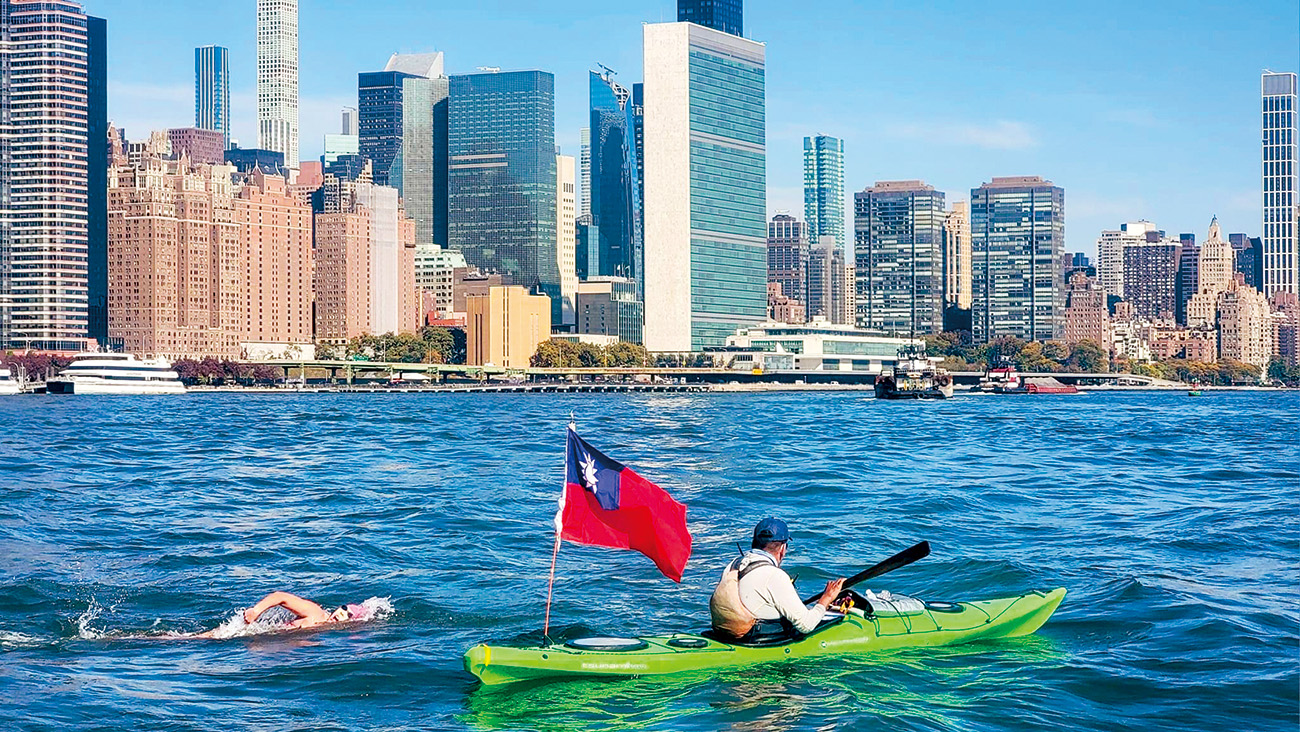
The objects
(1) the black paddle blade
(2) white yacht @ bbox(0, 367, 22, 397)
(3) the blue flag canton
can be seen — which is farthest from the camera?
(2) white yacht @ bbox(0, 367, 22, 397)

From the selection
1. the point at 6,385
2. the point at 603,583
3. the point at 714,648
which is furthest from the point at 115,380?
the point at 714,648

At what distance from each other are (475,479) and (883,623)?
25168 millimetres

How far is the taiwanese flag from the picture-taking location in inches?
653

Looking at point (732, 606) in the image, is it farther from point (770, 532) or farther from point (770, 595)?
point (770, 532)

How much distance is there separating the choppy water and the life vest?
549 millimetres

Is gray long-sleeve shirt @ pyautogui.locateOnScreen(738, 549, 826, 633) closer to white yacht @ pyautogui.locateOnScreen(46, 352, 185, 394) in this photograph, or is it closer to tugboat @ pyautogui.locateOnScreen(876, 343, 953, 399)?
tugboat @ pyautogui.locateOnScreen(876, 343, 953, 399)

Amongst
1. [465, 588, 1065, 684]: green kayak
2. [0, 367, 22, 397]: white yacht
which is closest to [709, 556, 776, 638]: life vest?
[465, 588, 1065, 684]: green kayak

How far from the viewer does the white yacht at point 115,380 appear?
6329 inches

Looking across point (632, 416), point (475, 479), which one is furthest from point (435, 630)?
point (632, 416)

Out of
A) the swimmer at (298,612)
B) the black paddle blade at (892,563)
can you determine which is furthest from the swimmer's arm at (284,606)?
the black paddle blade at (892,563)

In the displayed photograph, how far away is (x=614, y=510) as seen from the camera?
54.6 ft

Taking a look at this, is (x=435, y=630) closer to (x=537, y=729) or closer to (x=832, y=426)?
(x=537, y=729)

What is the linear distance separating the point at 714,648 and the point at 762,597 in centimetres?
81

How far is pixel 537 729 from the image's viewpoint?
48.5 ft
